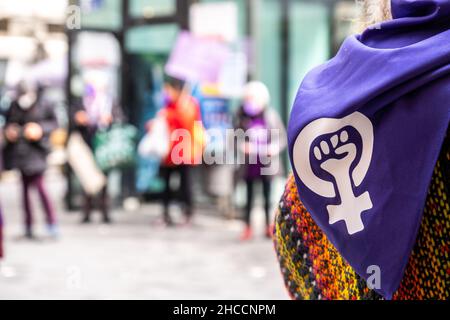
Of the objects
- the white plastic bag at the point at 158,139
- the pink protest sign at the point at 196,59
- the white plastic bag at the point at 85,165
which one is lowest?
the white plastic bag at the point at 85,165

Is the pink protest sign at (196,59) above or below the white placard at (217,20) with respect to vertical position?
below

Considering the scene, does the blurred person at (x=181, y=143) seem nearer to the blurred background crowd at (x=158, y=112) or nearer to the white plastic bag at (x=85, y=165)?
the blurred background crowd at (x=158, y=112)

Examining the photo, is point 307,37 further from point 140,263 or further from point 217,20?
point 140,263

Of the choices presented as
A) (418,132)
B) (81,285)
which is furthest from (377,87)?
(81,285)

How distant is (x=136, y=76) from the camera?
36.5 feet

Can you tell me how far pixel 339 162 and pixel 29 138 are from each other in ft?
22.4

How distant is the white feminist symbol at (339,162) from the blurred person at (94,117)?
817 cm

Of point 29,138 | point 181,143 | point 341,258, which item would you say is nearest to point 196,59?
point 181,143

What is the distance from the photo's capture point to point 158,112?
405 inches

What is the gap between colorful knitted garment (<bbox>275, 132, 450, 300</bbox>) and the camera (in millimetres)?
963

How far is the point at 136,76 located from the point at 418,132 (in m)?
10.4

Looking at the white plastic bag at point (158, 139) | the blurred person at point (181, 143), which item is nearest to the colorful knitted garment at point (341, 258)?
the blurred person at point (181, 143)

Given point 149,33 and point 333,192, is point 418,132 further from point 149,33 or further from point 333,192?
point 149,33

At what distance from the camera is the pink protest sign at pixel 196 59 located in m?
9.62
